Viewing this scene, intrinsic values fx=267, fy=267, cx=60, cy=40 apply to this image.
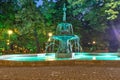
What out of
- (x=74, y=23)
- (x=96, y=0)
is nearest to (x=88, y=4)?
(x=96, y=0)

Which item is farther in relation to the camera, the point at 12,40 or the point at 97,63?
the point at 12,40

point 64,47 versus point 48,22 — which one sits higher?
point 48,22

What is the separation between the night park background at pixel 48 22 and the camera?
3784cm

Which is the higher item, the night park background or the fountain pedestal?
A: the night park background

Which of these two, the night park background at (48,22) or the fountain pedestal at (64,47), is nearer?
the fountain pedestal at (64,47)

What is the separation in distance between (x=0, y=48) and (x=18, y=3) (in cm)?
735

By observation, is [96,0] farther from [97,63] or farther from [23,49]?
[97,63]

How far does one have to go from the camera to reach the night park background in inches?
1490

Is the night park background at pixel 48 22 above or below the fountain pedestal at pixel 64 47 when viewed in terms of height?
above

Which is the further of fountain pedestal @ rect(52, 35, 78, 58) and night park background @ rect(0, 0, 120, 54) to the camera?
night park background @ rect(0, 0, 120, 54)

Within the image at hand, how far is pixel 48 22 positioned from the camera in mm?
40625

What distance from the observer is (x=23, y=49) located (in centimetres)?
4416

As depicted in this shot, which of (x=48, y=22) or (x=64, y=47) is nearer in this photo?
(x=64, y=47)


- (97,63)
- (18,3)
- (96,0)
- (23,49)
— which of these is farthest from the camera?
(23,49)
